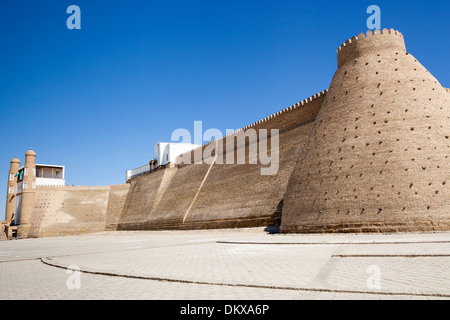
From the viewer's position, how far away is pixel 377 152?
13742 millimetres

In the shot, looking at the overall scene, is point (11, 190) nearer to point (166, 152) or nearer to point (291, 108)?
point (166, 152)

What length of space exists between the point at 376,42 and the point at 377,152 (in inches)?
248

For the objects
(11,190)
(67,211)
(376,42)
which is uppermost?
(376,42)

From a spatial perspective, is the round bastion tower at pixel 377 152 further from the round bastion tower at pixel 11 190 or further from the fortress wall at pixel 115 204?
the round bastion tower at pixel 11 190

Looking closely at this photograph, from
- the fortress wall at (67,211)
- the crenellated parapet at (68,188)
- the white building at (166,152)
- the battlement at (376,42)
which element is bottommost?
the fortress wall at (67,211)

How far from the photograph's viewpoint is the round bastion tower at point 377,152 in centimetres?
1236

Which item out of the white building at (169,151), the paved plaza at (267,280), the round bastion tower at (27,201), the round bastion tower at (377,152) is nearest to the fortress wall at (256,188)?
the round bastion tower at (377,152)

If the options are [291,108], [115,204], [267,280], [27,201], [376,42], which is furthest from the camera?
[115,204]

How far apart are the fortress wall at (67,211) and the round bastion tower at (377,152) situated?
99.2ft

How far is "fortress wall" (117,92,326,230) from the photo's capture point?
74.6 ft

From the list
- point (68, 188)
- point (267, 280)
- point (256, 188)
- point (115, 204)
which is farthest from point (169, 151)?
point (267, 280)
